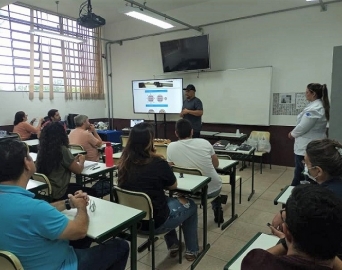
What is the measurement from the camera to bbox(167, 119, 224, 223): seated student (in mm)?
2520

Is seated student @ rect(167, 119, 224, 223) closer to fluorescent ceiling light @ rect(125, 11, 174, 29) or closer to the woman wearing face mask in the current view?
the woman wearing face mask

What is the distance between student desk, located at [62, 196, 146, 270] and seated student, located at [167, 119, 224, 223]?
97 centimetres

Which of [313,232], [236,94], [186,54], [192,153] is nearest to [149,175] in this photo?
[192,153]

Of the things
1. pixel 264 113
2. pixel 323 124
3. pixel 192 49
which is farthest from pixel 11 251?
pixel 192 49

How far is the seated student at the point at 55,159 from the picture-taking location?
2.38m

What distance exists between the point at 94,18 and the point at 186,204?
320 cm

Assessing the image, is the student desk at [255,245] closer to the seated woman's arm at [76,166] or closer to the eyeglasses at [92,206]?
the eyeglasses at [92,206]

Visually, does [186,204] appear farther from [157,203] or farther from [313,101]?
[313,101]

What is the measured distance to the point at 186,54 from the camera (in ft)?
19.6

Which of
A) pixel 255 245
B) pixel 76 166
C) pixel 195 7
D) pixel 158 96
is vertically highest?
pixel 195 7

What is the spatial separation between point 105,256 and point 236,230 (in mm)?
1784

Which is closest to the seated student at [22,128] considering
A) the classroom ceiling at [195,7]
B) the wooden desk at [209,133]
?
the classroom ceiling at [195,7]

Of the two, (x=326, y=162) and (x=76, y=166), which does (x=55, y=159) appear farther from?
(x=326, y=162)

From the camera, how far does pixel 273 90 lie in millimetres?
5258
